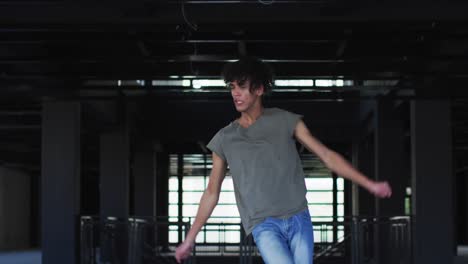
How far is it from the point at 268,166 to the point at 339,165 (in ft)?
1.08

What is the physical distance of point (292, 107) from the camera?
Result: 26.1 meters

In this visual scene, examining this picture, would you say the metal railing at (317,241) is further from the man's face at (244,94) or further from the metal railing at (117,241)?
the man's face at (244,94)

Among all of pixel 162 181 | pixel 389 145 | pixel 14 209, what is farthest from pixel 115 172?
pixel 14 209

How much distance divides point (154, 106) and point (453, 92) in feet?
43.9

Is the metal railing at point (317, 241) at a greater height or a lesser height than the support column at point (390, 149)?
lesser

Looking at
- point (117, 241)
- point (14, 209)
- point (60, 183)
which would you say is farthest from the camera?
point (14, 209)

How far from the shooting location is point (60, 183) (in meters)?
18.2

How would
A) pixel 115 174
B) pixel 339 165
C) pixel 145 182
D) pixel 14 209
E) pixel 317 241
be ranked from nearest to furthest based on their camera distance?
pixel 339 165, pixel 317 241, pixel 115 174, pixel 145 182, pixel 14 209

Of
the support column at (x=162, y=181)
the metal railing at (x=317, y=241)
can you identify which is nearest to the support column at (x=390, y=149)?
the metal railing at (x=317, y=241)

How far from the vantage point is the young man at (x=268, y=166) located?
161 inches

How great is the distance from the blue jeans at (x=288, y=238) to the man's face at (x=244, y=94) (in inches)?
21.2

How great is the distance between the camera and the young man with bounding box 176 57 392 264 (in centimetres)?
410

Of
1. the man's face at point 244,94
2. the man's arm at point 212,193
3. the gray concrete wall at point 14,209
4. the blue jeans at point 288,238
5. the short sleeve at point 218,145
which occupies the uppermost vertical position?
the man's face at point 244,94

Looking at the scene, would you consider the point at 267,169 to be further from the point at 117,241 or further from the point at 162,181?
the point at 162,181
